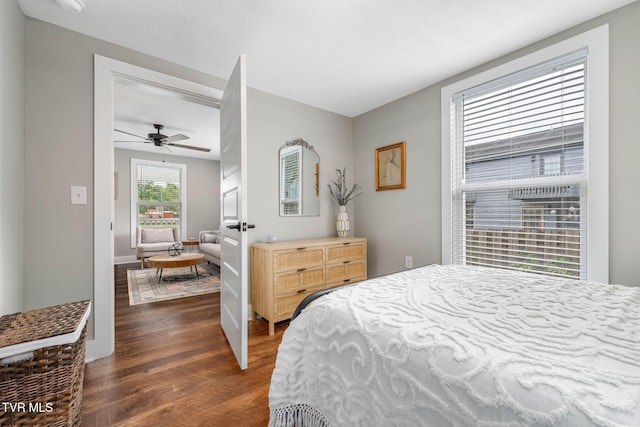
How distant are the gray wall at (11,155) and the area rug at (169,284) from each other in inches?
69.9

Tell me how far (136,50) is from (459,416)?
2.97 m

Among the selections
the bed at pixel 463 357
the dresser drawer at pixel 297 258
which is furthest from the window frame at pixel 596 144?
the dresser drawer at pixel 297 258

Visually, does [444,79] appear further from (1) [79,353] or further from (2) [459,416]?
(1) [79,353]

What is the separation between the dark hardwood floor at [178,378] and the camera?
1415mm

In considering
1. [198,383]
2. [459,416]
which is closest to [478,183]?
[459,416]

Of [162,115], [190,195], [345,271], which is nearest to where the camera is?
[345,271]

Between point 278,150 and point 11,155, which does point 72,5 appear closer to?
point 11,155

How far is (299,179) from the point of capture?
3158 millimetres

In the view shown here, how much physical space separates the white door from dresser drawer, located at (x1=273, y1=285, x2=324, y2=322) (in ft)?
1.42

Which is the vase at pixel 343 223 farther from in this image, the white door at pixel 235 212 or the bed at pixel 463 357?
the bed at pixel 463 357

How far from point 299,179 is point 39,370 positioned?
2.51 m

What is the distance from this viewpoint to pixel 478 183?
8.03 ft

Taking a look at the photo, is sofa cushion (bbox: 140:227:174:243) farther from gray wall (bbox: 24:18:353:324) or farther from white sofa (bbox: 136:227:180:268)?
gray wall (bbox: 24:18:353:324)

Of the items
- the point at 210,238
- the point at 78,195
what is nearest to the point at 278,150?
the point at 78,195
